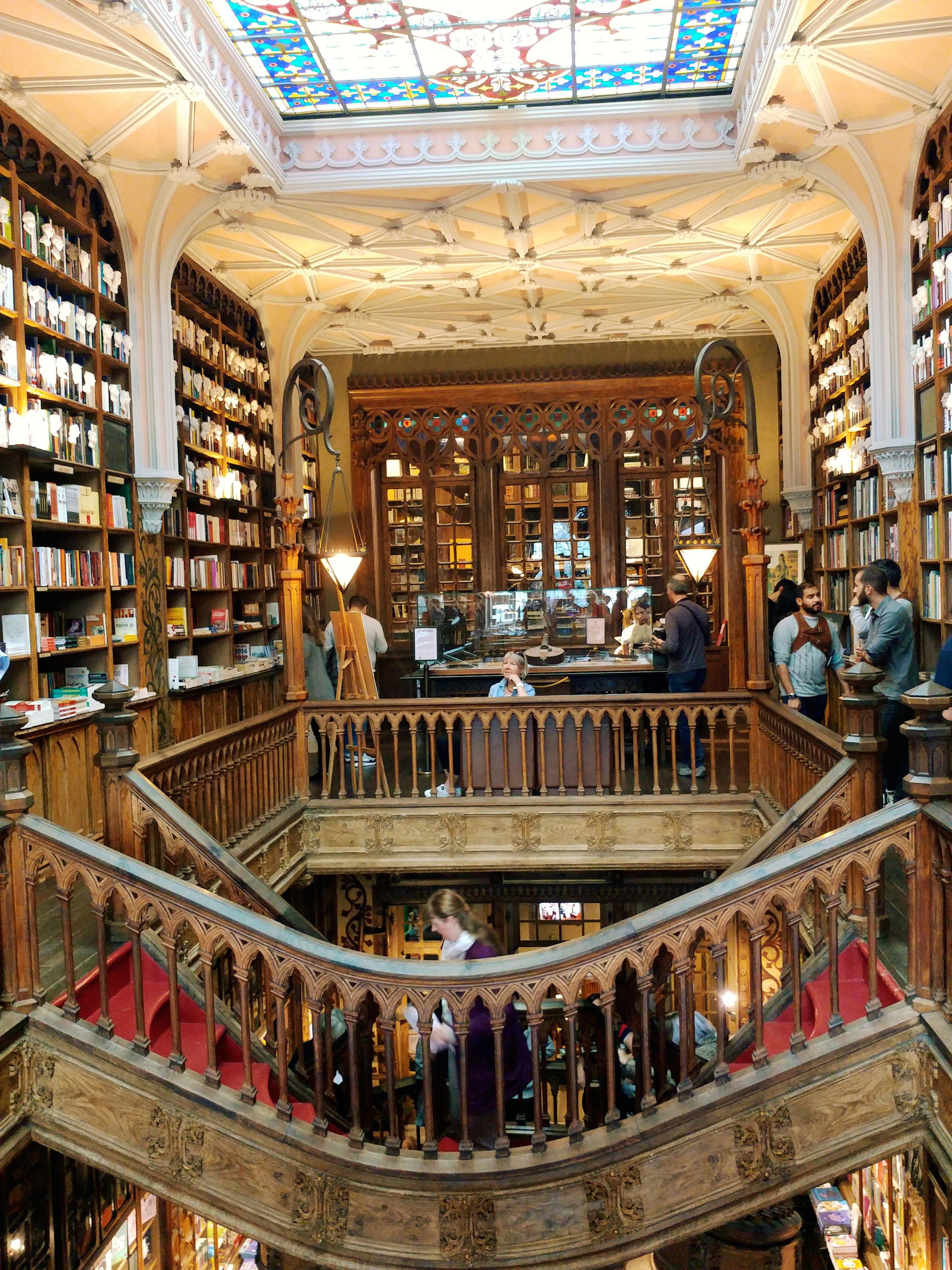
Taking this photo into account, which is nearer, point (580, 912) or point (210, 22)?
point (210, 22)

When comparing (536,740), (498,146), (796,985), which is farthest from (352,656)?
(796,985)

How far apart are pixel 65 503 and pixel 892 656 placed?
4786mm

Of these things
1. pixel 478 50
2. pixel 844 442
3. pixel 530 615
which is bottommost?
pixel 530 615

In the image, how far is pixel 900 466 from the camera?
7.06m

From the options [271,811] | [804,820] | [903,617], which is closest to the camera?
[804,820]

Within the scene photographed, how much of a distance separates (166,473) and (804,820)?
478 cm

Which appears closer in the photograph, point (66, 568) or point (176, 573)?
point (66, 568)

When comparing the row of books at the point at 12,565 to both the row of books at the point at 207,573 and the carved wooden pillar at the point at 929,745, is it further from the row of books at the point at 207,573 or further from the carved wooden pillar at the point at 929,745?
the carved wooden pillar at the point at 929,745

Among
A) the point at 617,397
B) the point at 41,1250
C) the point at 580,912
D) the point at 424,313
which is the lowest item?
the point at 580,912

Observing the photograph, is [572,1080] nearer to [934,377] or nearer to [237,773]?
[237,773]

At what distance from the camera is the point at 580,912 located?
9.58 metres

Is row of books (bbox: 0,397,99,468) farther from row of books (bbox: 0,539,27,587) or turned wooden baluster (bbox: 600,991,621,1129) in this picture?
turned wooden baluster (bbox: 600,991,621,1129)

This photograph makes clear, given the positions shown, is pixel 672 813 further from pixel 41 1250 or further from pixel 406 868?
pixel 41 1250

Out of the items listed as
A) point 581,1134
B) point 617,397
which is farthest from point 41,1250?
point 617,397
